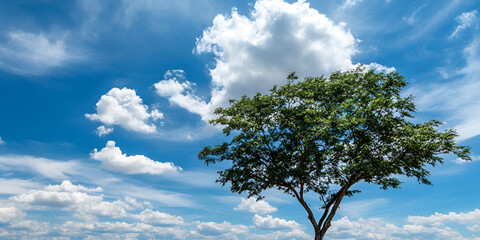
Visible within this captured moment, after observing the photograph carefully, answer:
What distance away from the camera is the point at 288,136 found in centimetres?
2808

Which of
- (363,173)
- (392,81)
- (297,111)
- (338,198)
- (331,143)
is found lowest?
(338,198)

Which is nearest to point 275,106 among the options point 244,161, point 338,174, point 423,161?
point 244,161

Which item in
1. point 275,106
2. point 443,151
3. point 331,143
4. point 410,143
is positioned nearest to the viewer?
point 410,143

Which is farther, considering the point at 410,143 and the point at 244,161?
the point at 244,161

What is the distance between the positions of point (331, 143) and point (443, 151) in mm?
8731

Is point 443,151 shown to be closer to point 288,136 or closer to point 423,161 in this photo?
point 423,161

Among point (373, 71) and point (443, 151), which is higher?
point (373, 71)

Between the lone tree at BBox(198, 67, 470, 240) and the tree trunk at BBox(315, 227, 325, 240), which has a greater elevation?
the lone tree at BBox(198, 67, 470, 240)

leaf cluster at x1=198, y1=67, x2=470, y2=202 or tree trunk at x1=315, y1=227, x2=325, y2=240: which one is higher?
leaf cluster at x1=198, y1=67, x2=470, y2=202

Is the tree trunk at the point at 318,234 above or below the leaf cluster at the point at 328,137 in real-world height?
below

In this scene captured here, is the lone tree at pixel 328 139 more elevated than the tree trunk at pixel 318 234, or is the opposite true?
the lone tree at pixel 328 139

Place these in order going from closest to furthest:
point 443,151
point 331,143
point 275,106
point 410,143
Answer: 1. point 410,143
2. point 443,151
3. point 331,143
4. point 275,106

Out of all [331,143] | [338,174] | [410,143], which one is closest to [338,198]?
[338,174]

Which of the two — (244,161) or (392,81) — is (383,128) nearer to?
(392,81)
